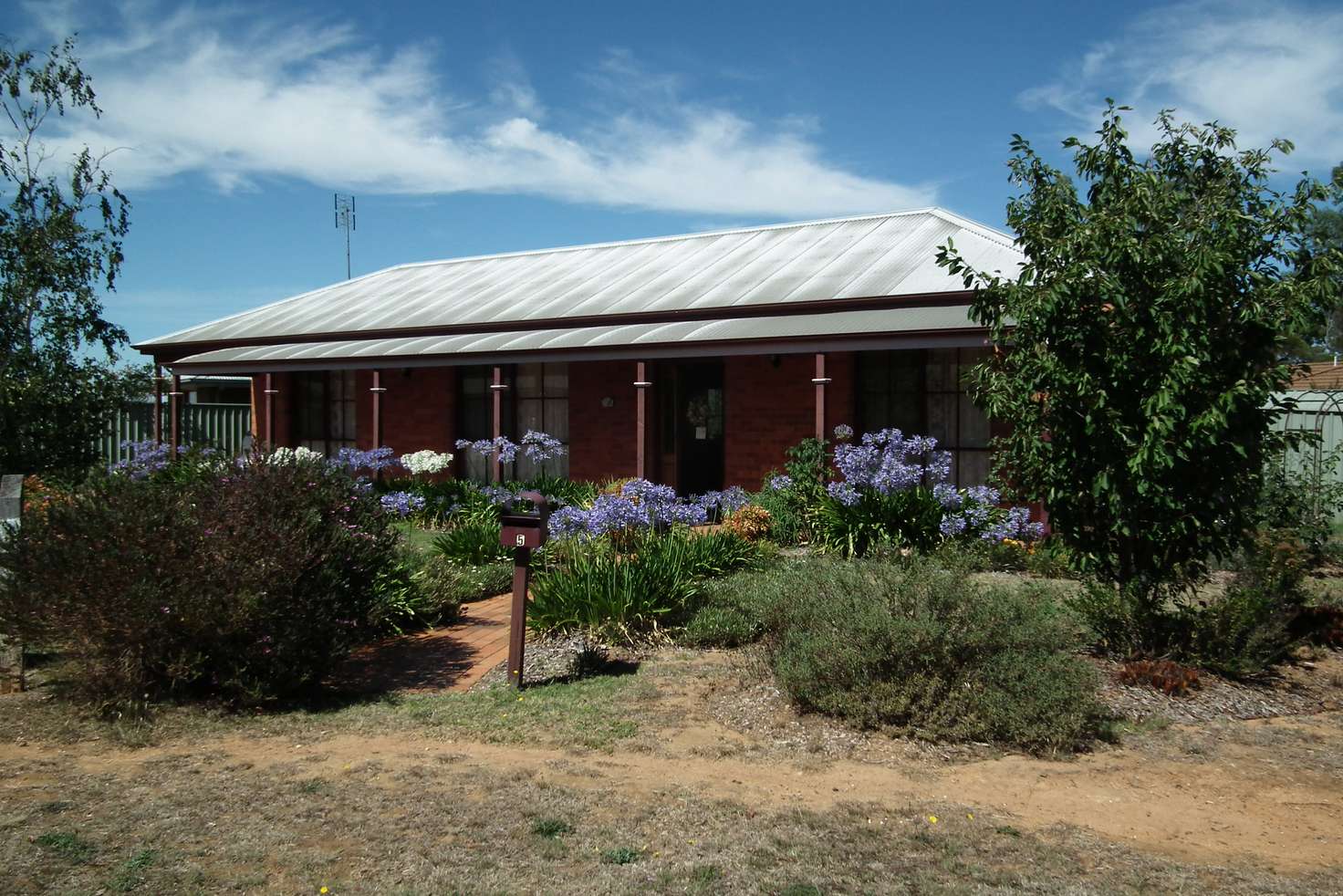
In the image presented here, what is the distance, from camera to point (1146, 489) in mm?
6180

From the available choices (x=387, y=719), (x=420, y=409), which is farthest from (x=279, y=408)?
(x=387, y=719)

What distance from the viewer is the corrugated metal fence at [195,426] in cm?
1961

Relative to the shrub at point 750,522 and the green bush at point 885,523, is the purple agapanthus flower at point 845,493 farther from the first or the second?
the shrub at point 750,522

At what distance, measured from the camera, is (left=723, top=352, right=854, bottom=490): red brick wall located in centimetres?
1393

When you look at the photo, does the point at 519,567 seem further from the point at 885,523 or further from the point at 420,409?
the point at 420,409

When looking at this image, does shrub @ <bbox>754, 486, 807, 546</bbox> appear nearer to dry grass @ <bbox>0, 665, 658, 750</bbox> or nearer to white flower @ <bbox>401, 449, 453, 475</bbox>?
dry grass @ <bbox>0, 665, 658, 750</bbox>

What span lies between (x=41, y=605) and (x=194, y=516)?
35.1 inches

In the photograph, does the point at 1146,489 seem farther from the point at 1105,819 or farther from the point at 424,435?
the point at 424,435

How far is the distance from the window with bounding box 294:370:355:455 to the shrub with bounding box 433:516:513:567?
28.5 ft

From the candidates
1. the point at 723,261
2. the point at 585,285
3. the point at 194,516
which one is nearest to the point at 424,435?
the point at 585,285

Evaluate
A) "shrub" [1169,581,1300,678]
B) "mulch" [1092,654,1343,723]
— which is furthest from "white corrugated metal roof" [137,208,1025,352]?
"mulch" [1092,654,1343,723]

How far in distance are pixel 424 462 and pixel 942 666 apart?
1138cm

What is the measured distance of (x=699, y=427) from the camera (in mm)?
15086

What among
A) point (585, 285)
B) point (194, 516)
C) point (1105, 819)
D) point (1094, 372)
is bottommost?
point (1105, 819)
